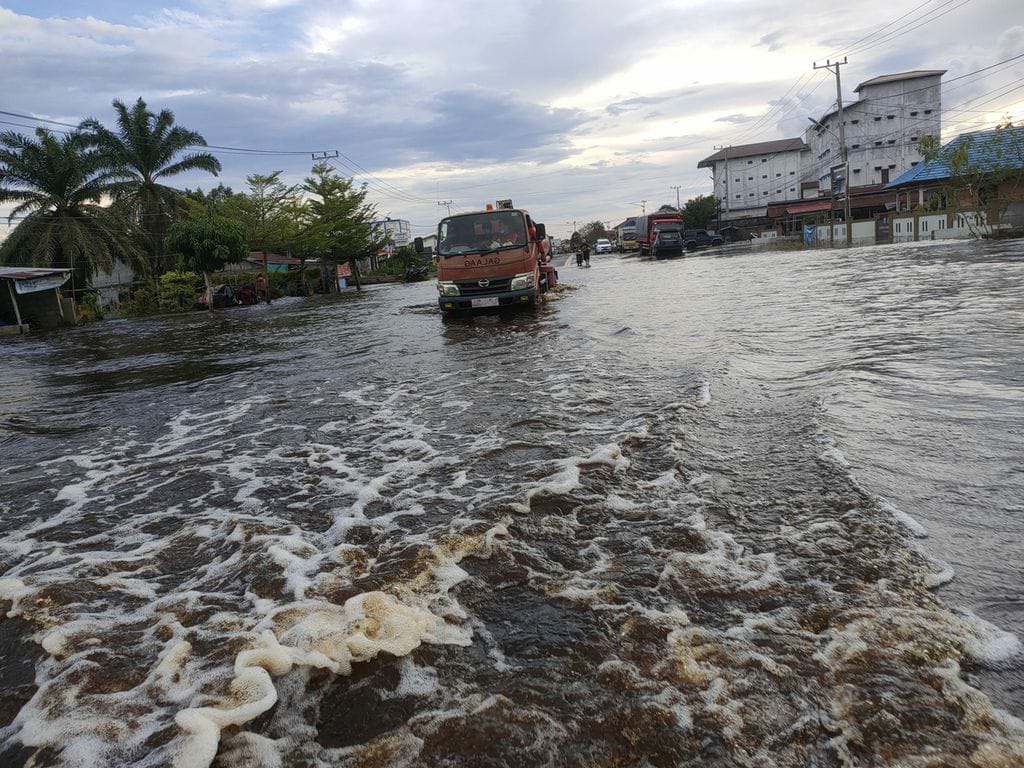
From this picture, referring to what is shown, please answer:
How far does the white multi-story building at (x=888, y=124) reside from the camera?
225 ft

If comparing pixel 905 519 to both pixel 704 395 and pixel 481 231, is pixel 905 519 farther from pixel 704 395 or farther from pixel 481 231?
pixel 481 231

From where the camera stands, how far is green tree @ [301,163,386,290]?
41.7 m

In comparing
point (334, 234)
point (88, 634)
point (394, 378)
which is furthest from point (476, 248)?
point (334, 234)

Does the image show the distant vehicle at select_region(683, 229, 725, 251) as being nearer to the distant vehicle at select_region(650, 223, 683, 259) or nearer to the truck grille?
the distant vehicle at select_region(650, 223, 683, 259)

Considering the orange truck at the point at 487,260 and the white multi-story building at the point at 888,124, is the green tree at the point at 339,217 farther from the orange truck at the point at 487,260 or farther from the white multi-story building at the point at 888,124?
the white multi-story building at the point at 888,124

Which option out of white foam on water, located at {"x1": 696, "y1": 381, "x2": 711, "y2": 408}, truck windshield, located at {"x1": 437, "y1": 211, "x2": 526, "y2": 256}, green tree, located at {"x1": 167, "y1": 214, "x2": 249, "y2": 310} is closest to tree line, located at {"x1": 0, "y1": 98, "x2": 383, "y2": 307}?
green tree, located at {"x1": 167, "y1": 214, "x2": 249, "y2": 310}

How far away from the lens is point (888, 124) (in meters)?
69.8

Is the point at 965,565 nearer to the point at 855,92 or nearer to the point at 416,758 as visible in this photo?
the point at 416,758

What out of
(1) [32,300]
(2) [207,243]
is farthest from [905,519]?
(1) [32,300]

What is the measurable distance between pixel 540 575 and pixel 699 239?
5445cm

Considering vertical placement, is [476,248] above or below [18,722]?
above

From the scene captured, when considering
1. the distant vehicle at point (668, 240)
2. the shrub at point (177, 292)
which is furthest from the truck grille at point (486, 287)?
the distant vehicle at point (668, 240)

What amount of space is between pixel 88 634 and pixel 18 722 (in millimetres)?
534

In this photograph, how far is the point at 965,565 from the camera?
8.41ft
